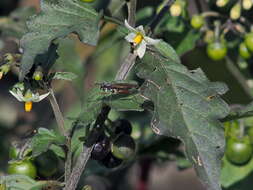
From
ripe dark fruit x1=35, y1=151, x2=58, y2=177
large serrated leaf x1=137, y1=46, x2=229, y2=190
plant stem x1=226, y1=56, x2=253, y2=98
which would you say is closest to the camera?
large serrated leaf x1=137, y1=46, x2=229, y2=190

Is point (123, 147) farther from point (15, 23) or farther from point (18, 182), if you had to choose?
point (15, 23)

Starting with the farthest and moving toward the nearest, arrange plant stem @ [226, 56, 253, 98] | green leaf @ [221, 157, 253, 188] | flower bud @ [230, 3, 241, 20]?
plant stem @ [226, 56, 253, 98], green leaf @ [221, 157, 253, 188], flower bud @ [230, 3, 241, 20]

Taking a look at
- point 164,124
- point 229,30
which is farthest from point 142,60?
point 229,30

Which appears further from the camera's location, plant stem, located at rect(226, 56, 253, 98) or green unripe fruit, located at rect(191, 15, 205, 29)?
plant stem, located at rect(226, 56, 253, 98)

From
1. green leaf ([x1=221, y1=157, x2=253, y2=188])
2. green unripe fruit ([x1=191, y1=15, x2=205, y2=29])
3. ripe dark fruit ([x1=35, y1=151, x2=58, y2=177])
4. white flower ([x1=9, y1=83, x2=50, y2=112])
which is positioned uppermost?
white flower ([x1=9, y1=83, x2=50, y2=112])

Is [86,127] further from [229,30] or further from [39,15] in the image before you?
[229,30]

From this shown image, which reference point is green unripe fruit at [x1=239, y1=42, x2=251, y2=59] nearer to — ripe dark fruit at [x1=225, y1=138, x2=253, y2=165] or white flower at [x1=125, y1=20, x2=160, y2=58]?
ripe dark fruit at [x1=225, y1=138, x2=253, y2=165]

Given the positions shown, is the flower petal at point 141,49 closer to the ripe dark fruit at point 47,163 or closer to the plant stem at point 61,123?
the plant stem at point 61,123

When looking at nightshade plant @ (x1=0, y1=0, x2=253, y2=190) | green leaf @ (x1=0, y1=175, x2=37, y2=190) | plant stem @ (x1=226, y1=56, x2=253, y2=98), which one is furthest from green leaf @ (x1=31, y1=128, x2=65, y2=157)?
plant stem @ (x1=226, y1=56, x2=253, y2=98)
